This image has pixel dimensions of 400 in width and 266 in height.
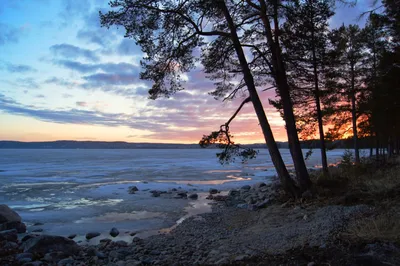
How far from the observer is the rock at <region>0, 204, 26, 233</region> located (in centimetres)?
1062

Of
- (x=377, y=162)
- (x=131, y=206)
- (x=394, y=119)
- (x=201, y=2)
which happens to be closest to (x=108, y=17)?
(x=201, y=2)

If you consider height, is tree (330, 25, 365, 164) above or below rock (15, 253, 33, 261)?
above

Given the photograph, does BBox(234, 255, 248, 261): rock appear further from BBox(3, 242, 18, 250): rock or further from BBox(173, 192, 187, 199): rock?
BBox(173, 192, 187, 199): rock

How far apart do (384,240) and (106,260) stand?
5914mm

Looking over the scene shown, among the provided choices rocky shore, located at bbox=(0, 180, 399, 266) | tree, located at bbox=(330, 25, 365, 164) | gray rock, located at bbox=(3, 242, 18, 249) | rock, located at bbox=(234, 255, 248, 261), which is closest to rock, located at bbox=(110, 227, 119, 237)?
rocky shore, located at bbox=(0, 180, 399, 266)

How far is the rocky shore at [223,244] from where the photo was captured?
5.49m

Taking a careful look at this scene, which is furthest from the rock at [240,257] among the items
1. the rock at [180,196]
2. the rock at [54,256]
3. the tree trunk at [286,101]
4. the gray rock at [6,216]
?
the rock at [180,196]

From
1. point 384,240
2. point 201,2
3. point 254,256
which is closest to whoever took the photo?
point 384,240

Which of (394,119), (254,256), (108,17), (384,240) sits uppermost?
(108,17)

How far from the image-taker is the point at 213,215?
11961 mm

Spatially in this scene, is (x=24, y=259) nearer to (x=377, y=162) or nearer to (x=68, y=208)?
(x=68, y=208)

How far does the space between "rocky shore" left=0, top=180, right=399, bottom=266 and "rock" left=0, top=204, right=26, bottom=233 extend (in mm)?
147

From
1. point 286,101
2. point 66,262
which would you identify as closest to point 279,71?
point 286,101

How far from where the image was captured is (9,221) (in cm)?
1107
